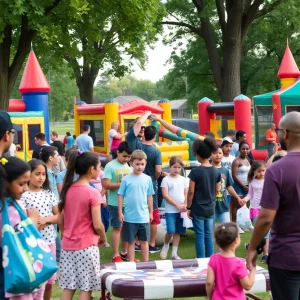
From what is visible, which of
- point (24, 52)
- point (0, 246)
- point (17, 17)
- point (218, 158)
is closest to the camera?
point (0, 246)

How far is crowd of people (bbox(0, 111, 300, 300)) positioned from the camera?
4.23m

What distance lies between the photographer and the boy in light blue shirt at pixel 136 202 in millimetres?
7740

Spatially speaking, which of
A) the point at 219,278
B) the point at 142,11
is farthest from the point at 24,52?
the point at 219,278

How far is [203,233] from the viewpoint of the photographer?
789 cm


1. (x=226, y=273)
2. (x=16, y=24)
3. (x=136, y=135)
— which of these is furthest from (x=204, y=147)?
(x=16, y=24)

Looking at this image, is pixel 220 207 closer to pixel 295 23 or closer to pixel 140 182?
pixel 140 182

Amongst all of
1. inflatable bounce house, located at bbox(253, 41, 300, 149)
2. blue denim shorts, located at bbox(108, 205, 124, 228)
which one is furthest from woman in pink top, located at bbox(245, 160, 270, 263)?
inflatable bounce house, located at bbox(253, 41, 300, 149)

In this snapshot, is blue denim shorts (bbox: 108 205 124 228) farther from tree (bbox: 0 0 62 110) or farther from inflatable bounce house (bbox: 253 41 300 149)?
inflatable bounce house (bbox: 253 41 300 149)

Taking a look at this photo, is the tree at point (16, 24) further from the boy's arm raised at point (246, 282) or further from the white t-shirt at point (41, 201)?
the boy's arm raised at point (246, 282)

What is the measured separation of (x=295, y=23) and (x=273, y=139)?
13263 millimetres

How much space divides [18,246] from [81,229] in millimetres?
1754

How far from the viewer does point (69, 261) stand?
5738mm

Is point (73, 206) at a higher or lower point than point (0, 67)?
lower

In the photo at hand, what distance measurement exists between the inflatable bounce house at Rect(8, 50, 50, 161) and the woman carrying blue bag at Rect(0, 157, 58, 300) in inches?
486
